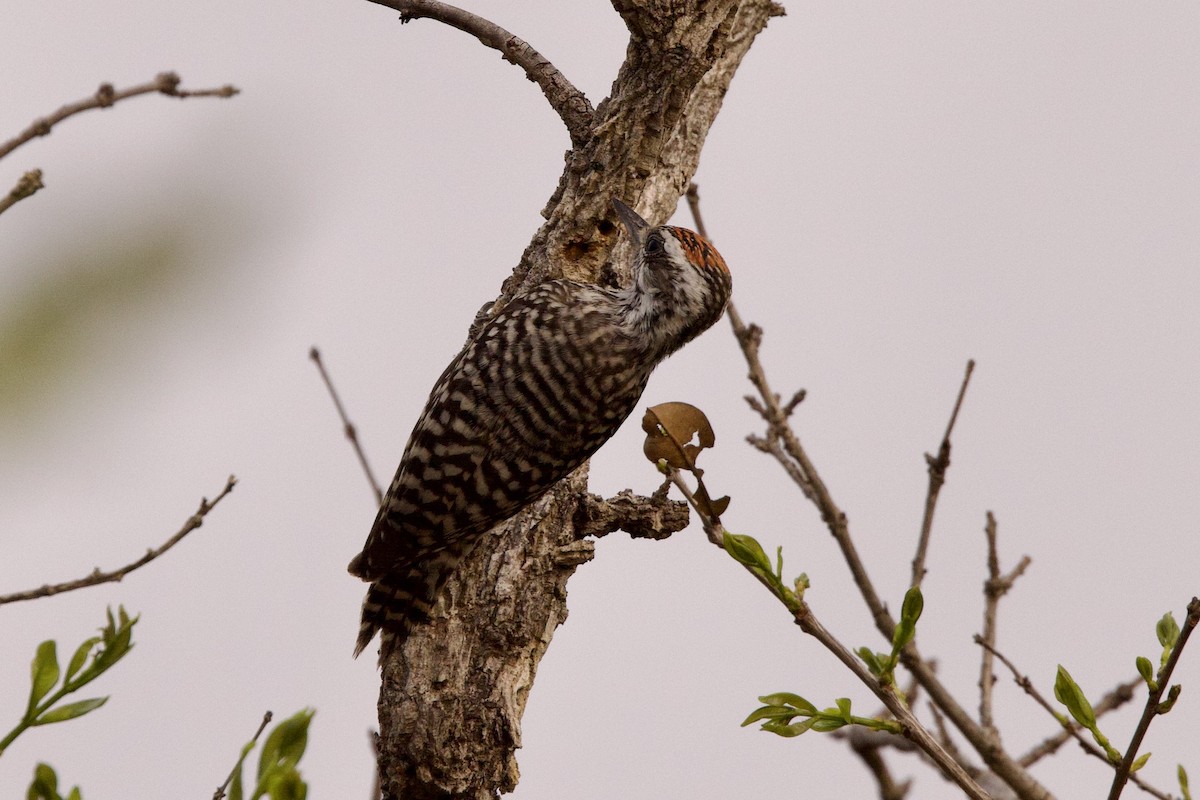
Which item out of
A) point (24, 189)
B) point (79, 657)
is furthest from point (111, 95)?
point (79, 657)

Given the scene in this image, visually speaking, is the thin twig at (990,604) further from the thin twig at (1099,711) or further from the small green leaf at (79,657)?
the small green leaf at (79,657)

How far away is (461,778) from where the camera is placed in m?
4.23

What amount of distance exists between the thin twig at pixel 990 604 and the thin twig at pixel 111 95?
149 inches

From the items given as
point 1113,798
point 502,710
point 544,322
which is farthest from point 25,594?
point 544,322

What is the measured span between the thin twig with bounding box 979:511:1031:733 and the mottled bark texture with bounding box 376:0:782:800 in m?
1.24

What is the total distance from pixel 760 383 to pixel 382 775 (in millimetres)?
2298

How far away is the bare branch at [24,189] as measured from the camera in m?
1.28

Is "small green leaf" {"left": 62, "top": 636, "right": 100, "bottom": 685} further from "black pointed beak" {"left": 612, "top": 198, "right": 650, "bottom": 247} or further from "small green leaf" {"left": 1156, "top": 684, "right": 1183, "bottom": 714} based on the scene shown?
"black pointed beak" {"left": 612, "top": 198, "right": 650, "bottom": 247}

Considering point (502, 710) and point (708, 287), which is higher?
point (708, 287)

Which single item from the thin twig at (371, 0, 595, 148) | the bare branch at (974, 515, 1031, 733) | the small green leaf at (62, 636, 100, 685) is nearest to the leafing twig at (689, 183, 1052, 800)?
the bare branch at (974, 515, 1031, 733)

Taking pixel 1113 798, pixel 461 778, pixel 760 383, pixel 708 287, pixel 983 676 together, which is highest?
pixel 708 287

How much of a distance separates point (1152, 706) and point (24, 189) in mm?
1889

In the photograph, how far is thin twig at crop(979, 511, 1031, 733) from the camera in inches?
185

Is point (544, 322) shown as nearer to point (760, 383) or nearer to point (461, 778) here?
point (760, 383)
